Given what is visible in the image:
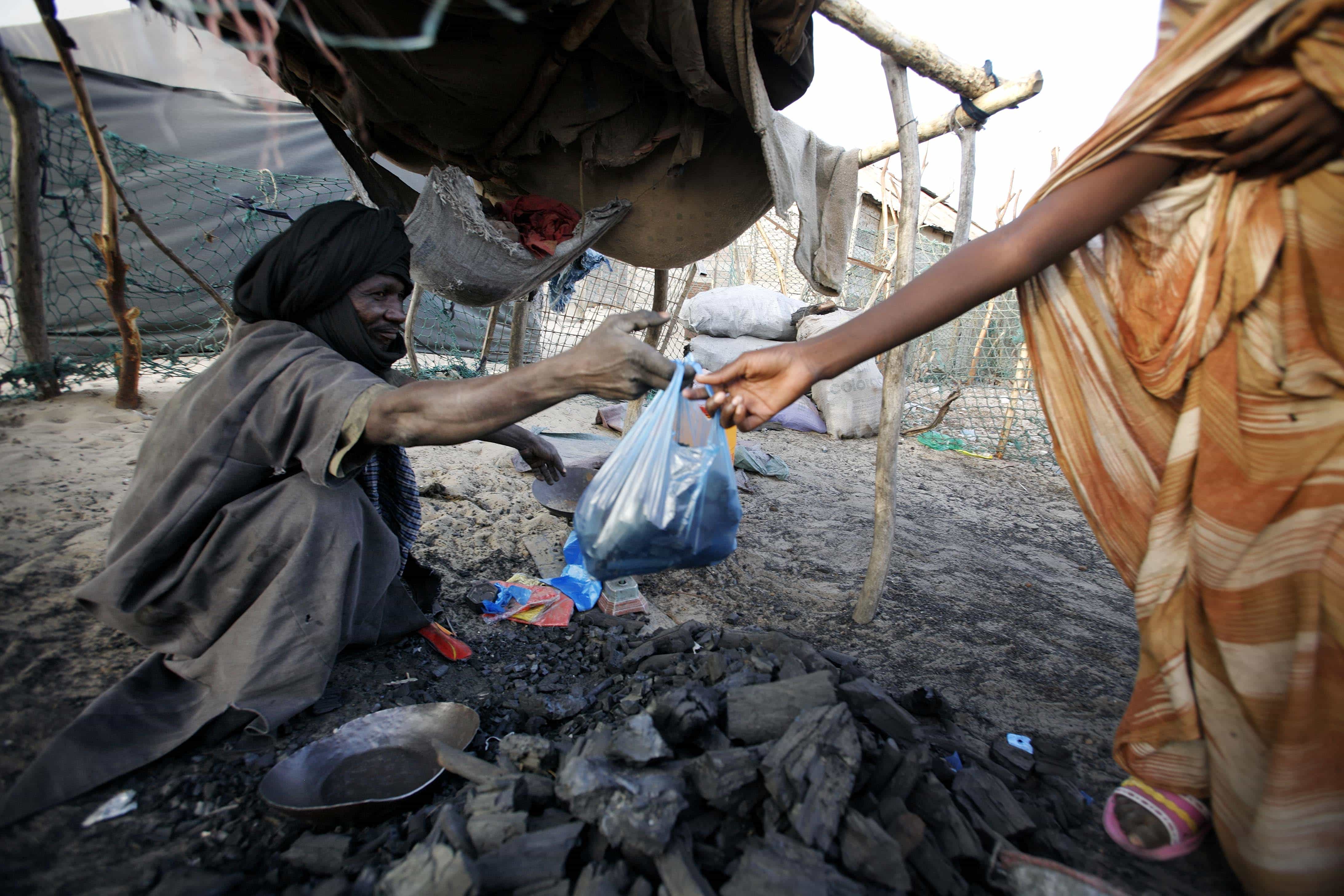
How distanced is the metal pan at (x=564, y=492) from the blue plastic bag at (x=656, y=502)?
1548 millimetres

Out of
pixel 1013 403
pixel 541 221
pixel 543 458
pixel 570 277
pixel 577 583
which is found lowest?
pixel 577 583

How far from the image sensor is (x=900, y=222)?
2.62 m

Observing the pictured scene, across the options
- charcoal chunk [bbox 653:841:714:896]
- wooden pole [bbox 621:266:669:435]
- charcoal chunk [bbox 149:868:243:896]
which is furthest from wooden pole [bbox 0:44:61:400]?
charcoal chunk [bbox 653:841:714:896]

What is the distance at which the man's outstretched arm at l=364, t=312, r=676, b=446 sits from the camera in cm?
140

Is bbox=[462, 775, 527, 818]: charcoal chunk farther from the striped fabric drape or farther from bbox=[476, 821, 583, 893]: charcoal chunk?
the striped fabric drape

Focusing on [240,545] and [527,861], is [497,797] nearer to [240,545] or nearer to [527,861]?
[527,861]

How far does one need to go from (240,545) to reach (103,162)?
371cm

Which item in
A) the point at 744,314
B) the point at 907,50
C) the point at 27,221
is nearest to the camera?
the point at 907,50

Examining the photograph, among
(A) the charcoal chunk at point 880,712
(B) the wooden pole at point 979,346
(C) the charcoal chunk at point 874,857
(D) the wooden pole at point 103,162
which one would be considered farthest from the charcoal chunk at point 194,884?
(B) the wooden pole at point 979,346

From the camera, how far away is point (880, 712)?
1566mm

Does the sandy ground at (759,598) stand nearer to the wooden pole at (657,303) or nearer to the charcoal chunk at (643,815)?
the charcoal chunk at (643,815)

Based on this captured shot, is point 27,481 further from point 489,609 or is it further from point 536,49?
point 536,49

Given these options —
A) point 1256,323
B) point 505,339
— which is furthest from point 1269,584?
point 505,339

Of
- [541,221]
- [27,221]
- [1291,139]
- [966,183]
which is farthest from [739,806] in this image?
[27,221]
